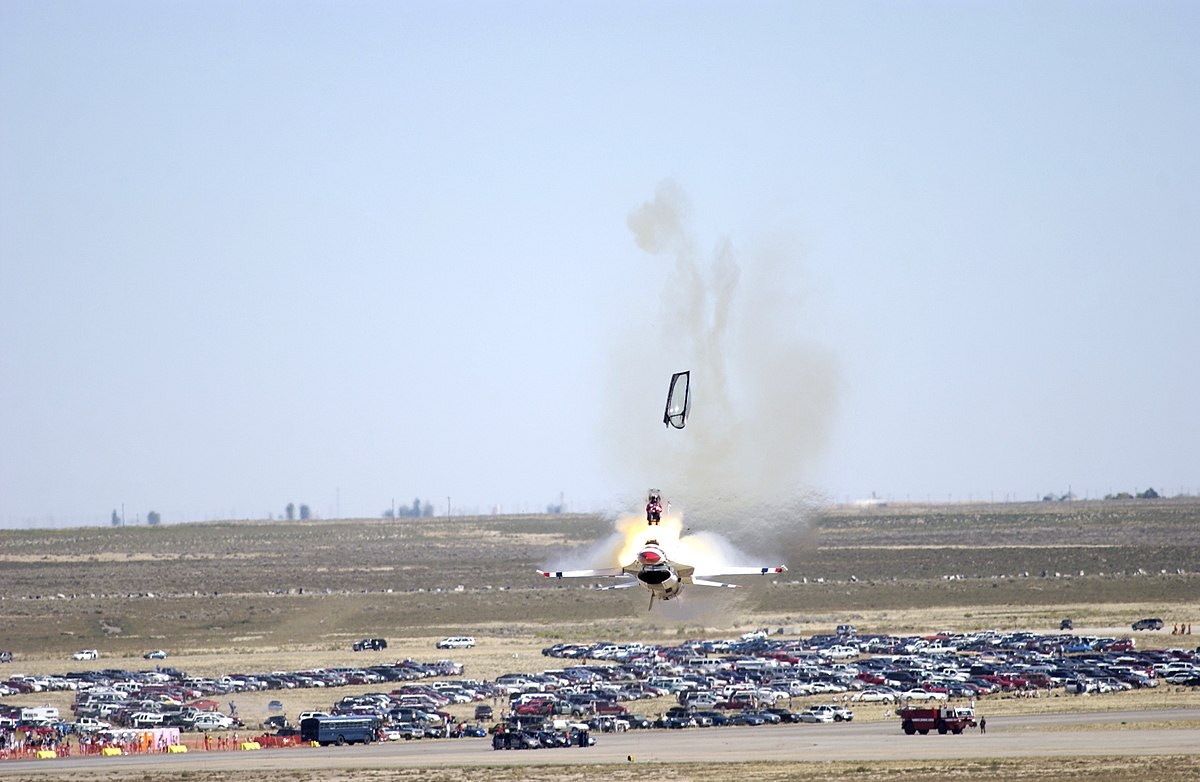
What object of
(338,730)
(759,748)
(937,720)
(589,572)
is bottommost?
(759,748)

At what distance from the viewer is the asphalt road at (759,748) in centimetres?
9056

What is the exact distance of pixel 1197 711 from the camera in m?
105

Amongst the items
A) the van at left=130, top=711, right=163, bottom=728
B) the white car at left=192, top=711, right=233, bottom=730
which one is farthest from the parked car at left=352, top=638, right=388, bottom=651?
the white car at left=192, top=711, right=233, bottom=730

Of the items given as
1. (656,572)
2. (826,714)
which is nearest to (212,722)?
(826,714)

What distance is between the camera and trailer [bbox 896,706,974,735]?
10075 cm

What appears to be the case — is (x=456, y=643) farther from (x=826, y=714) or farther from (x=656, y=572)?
(x=656, y=572)

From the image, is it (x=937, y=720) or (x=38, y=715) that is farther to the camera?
(x=38, y=715)

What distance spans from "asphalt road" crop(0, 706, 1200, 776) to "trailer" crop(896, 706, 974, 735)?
117cm

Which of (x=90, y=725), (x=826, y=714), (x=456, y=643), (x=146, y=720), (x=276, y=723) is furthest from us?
(x=456, y=643)

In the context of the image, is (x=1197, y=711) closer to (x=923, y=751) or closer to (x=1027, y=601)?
(x=923, y=751)

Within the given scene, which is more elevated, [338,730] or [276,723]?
[338,730]

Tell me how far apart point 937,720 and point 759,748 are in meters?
12.9

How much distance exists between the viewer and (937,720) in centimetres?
10138

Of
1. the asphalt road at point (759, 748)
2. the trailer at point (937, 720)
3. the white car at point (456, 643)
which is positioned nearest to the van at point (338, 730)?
the asphalt road at point (759, 748)
